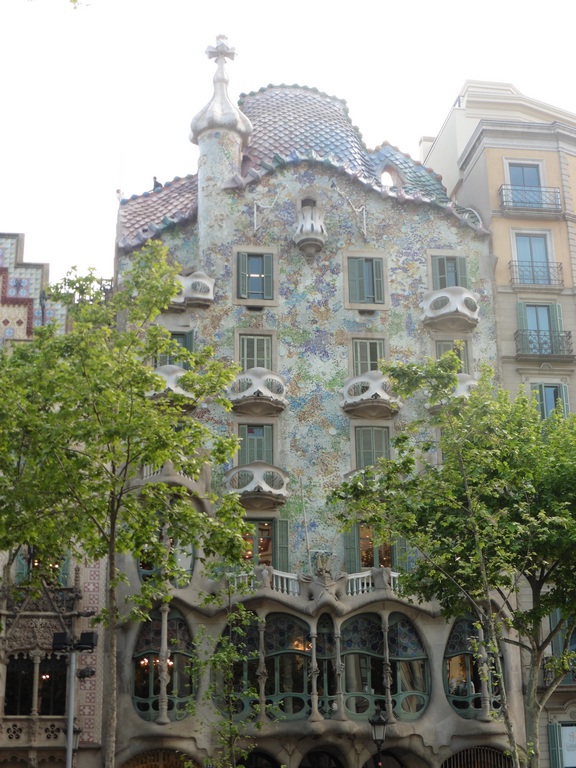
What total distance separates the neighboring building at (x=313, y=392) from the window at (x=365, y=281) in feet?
0.15

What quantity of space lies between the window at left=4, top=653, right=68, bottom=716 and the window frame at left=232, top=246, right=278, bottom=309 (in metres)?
11.7

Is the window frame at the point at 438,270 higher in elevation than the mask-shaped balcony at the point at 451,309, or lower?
higher

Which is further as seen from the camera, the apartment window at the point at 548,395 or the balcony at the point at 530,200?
the balcony at the point at 530,200

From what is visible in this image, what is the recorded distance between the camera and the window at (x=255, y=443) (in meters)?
33.3

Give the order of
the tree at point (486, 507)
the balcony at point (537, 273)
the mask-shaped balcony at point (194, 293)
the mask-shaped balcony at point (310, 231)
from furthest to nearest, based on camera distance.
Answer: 1. the balcony at point (537, 273)
2. the mask-shaped balcony at point (310, 231)
3. the mask-shaped balcony at point (194, 293)
4. the tree at point (486, 507)

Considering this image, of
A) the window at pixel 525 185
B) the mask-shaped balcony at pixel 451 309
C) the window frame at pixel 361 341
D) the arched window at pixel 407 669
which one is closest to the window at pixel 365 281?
the window frame at pixel 361 341

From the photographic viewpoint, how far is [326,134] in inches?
1529

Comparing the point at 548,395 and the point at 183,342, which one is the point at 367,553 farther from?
the point at 183,342

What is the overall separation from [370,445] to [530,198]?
10083 mm

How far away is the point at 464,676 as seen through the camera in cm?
3145

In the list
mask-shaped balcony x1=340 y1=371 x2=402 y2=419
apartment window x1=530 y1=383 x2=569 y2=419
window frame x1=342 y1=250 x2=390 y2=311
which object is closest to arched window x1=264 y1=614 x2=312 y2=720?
mask-shaped balcony x1=340 y1=371 x2=402 y2=419

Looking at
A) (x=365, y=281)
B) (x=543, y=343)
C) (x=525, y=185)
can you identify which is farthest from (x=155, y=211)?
(x=543, y=343)

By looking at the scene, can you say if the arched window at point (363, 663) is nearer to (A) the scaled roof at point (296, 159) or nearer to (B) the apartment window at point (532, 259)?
(B) the apartment window at point (532, 259)

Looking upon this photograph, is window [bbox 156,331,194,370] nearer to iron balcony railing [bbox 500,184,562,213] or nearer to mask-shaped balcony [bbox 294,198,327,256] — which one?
mask-shaped balcony [bbox 294,198,327,256]
